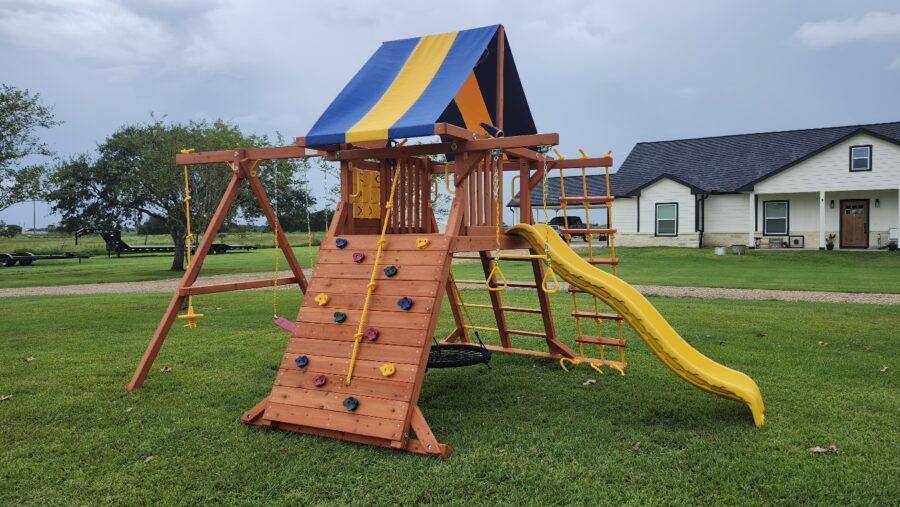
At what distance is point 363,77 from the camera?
6820 millimetres

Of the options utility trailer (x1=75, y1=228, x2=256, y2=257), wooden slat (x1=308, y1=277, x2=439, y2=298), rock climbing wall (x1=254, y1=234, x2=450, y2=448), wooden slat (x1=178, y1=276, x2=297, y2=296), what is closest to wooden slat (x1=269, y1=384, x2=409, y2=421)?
rock climbing wall (x1=254, y1=234, x2=450, y2=448)

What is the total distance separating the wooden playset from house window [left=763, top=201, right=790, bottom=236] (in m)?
24.4

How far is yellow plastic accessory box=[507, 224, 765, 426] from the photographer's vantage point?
4922 mm

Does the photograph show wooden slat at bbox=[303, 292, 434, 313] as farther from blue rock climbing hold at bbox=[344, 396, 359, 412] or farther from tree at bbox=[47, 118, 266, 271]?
tree at bbox=[47, 118, 266, 271]

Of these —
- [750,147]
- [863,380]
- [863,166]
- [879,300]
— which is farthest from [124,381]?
[750,147]

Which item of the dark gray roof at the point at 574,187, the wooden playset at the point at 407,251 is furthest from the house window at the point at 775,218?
the wooden playset at the point at 407,251

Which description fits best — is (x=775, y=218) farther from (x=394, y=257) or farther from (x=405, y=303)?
(x=405, y=303)

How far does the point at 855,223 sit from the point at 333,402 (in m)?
28.8

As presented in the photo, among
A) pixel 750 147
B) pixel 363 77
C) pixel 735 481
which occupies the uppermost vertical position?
pixel 750 147

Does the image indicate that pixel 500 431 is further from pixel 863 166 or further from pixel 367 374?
pixel 863 166

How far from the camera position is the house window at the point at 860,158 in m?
25.4

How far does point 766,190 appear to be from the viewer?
2738 cm

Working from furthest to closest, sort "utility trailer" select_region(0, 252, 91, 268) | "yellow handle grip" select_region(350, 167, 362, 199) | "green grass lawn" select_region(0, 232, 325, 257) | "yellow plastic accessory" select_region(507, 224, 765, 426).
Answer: "green grass lawn" select_region(0, 232, 325, 257) → "utility trailer" select_region(0, 252, 91, 268) → "yellow handle grip" select_region(350, 167, 362, 199) → "yellow plastic accessory" select_region(507, 224, 765, 426)

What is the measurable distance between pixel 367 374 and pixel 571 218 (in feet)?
125
